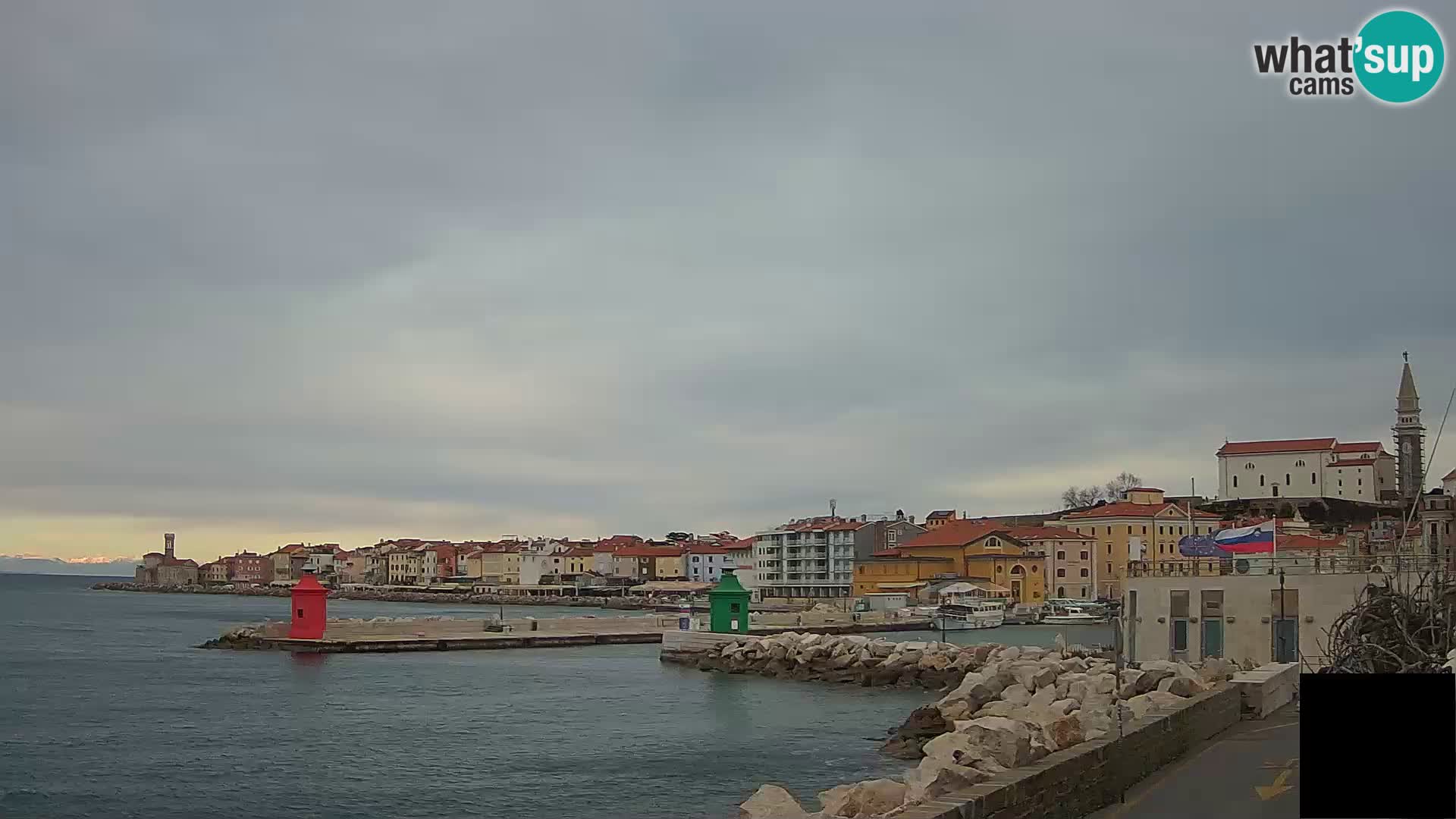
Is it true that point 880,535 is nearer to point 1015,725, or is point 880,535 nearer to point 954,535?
point 954,535

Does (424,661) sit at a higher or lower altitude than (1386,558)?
lower

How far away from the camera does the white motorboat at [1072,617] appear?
9000 cm

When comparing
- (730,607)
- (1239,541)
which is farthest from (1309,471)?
(1239,541)

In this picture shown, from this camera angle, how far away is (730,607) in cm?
5706

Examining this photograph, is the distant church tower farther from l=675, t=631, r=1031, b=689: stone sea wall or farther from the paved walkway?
the paved walkway

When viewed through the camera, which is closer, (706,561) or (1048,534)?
(1048,534)

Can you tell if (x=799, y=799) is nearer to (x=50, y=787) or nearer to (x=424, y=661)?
(x=50, y=787)

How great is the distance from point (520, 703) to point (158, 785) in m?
15.3

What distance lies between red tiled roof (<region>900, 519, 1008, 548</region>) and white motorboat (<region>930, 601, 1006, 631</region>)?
64.5 feet

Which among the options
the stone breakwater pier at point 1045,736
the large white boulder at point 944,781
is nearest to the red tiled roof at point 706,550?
the stone breakwater pier at point 1045,736

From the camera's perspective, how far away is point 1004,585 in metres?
105

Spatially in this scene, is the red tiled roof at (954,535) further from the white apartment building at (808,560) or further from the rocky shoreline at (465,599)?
the rocky shoreline at (465,599)

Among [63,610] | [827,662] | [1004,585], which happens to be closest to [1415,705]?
[827,662]

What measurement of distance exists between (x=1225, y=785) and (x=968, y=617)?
6965 centimetres
